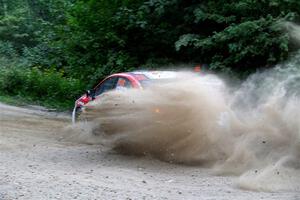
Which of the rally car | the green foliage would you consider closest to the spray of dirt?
the rally car

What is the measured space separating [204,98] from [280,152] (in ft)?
5.57

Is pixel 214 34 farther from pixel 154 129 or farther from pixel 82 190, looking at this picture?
pixel 82 190

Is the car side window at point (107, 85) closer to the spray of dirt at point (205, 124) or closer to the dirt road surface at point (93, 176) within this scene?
the dirt road surface at point (93, 176)

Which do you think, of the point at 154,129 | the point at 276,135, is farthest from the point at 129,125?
the point at 276,135

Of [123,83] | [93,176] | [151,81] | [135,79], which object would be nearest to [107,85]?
[123,83]

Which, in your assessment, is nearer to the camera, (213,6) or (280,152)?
(280,152)

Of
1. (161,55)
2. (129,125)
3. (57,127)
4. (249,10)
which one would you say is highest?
(249,10)

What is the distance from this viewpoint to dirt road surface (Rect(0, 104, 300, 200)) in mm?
7680

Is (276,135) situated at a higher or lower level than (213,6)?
lower

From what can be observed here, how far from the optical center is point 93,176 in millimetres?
9008

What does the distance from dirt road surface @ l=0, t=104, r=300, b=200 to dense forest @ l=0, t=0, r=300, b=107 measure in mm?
5461

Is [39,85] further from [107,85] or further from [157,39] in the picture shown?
[107,85]

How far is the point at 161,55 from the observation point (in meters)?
19.0

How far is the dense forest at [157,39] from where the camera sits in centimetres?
1522
